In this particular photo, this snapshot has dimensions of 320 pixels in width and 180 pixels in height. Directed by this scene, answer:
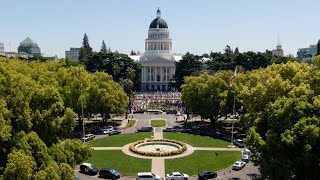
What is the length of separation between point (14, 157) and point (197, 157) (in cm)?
2763

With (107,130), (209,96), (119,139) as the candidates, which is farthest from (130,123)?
(209,96)

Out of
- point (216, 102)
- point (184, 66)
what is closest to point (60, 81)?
point (216, 102)

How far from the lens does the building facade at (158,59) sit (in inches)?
6398

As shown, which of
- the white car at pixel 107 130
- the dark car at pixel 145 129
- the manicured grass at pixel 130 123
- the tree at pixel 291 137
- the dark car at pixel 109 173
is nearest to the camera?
the tree at pixel 291 137

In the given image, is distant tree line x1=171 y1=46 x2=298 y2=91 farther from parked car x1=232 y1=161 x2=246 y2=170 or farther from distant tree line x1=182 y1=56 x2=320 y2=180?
A: distant tree line x1=182 y1=56 x2=320 y2=180

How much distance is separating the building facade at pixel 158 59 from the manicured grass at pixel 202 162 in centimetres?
10547

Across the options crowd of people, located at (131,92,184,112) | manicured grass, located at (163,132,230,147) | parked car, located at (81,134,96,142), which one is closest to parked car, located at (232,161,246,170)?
manicured grass, located at (163,132,230,147)

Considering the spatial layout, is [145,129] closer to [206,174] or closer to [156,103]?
[206,174]

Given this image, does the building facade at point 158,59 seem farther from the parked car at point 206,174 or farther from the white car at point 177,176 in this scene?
the white car at point 177,176

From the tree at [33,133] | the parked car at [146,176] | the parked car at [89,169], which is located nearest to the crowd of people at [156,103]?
the parked car at [89,169]

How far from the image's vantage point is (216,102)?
64.8 metres

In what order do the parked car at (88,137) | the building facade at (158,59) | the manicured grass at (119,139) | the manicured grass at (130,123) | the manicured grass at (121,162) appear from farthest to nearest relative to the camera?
the building facade at (158,59)
the manicured grass at (130,123)
the parked car at (88,137)
the manicured grass at (119,139)
the manicured grass at (121,162)

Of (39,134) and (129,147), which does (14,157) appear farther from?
(129,147)

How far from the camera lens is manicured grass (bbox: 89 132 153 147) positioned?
54.3m
